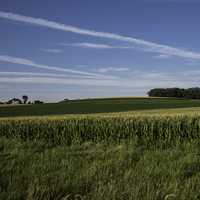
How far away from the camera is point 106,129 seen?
19844 mm

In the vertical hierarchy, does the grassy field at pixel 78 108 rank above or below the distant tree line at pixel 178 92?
below

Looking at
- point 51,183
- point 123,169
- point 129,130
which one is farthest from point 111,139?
point 51,183

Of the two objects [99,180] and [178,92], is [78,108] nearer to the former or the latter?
[178,92]

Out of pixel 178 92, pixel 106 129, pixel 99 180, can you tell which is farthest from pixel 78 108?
pixel 99 180

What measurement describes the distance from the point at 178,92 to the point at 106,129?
6698cm

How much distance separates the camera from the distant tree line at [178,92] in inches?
3187

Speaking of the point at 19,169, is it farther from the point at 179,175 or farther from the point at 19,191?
the point at 179,175

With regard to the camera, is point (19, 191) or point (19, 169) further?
point (19, 169)

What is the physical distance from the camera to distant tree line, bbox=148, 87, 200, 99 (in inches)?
3187

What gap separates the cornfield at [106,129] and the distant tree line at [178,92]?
205 ft

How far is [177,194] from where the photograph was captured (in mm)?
5828

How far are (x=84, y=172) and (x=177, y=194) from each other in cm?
237

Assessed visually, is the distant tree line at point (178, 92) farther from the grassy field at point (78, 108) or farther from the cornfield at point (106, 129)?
the cornfield at point (106, 129)

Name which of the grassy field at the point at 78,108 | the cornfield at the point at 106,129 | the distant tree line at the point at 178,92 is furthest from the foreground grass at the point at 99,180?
the distant tree line at the point at 178,92
